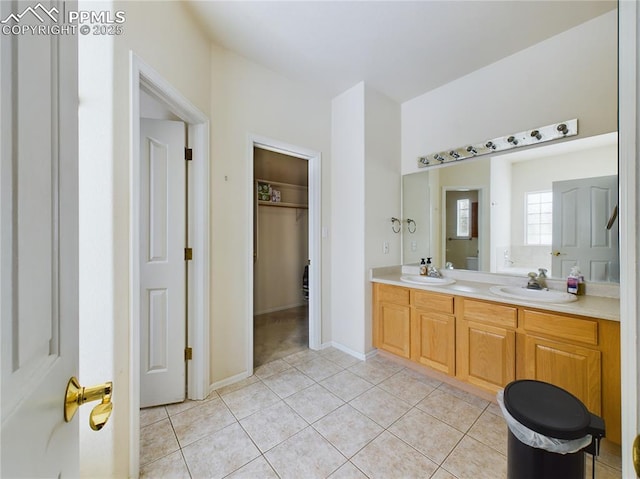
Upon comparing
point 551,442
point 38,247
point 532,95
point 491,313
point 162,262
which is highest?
point 532,95

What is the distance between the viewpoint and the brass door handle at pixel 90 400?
484 millimetres

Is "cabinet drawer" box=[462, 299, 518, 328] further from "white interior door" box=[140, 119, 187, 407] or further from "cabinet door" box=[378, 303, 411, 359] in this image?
"white interior door" box=[140, 119, 187, 407]

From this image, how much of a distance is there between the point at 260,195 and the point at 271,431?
10.2 ft

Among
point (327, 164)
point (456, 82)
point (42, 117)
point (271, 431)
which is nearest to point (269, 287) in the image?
point (327, 164)

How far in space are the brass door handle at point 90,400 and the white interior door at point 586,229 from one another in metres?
2.72

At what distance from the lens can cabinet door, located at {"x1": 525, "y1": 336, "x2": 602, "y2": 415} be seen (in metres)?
1.49

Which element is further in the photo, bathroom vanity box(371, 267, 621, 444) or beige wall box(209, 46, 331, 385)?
beige wall box(209, 46, 331, 385)

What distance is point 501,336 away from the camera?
72.9 inches

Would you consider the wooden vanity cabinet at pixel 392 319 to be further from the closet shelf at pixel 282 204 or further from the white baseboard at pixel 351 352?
the closet shelf at pixel 282 204

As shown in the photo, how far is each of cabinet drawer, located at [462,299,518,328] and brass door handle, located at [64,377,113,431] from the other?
85.5 inches

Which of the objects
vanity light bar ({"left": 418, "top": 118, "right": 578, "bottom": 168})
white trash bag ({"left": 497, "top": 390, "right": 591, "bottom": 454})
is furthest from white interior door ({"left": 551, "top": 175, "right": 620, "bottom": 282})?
white trash bag ({"left": 497, "top": 390, "right": 591, "bottom": 454})

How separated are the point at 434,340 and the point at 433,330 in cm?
8

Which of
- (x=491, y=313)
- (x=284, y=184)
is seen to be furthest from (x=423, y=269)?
(x=284, y=184)

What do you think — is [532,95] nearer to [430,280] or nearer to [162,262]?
[430,280]
